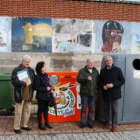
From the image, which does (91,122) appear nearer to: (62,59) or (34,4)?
(62,59)

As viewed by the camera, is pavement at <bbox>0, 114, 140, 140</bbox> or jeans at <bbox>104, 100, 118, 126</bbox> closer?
pavement at <bbox>0, 114, 140, 140</bbox>

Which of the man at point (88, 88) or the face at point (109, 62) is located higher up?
the face at point (109, 62)

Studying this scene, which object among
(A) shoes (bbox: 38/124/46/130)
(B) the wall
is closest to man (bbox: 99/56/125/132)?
(A) shoes (bbox: 38/124/46/130)

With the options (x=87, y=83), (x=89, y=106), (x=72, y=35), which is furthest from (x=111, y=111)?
(x=72, y=35)

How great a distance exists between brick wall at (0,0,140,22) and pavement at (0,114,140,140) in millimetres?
4158

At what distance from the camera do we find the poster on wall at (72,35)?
9523mm

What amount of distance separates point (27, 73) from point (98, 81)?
5.28 feet

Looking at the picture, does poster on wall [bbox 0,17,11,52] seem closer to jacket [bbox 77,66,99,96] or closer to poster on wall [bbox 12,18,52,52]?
poster on wall [bbox 12,18,52,52]

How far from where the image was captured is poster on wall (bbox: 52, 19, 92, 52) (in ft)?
31.2

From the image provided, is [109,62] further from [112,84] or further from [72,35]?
[72,35]

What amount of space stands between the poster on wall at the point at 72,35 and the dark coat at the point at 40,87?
12.2 ft

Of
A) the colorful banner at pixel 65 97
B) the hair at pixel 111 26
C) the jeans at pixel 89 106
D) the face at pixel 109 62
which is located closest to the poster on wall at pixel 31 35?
the hair at pixel 111 26

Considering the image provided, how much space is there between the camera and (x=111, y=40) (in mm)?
9922

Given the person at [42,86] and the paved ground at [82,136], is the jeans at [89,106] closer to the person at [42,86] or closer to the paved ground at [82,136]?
the paved ground at [82,136]
